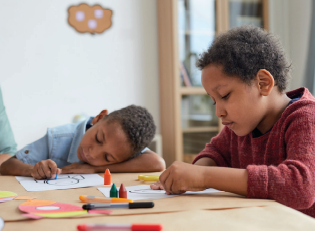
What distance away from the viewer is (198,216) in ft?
1.59

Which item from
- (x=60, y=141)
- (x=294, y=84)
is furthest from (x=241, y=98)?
(x=294, y=84)

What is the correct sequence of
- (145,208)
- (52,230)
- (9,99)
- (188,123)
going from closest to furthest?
(52,230) → (145,208) → (9,99) → (188,123)

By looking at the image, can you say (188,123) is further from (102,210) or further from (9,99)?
(102,210)

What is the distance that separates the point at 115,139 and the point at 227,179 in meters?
0.50

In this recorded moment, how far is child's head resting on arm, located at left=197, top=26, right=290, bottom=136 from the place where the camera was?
748mm

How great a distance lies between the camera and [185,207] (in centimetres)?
54

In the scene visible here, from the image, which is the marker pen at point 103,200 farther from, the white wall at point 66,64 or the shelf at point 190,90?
the shelf at point 190,90

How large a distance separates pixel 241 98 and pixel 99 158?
1.70 ft

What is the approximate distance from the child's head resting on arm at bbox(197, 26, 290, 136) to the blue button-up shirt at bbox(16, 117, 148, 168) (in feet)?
1.64

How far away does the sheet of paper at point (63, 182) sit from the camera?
30.2 inches

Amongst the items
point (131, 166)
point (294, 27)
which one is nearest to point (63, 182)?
point (131, 166)

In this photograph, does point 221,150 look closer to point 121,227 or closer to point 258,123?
point 258,123

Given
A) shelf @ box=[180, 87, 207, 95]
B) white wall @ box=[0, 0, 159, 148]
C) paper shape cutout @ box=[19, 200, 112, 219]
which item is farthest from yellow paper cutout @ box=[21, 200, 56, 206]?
shelf @ box=[180, 87, 207, 95]

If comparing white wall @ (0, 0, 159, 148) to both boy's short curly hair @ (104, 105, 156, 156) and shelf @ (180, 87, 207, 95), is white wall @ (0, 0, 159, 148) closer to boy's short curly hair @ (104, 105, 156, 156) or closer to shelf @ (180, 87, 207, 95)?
shelf @ (180, 87, 207, 95)
